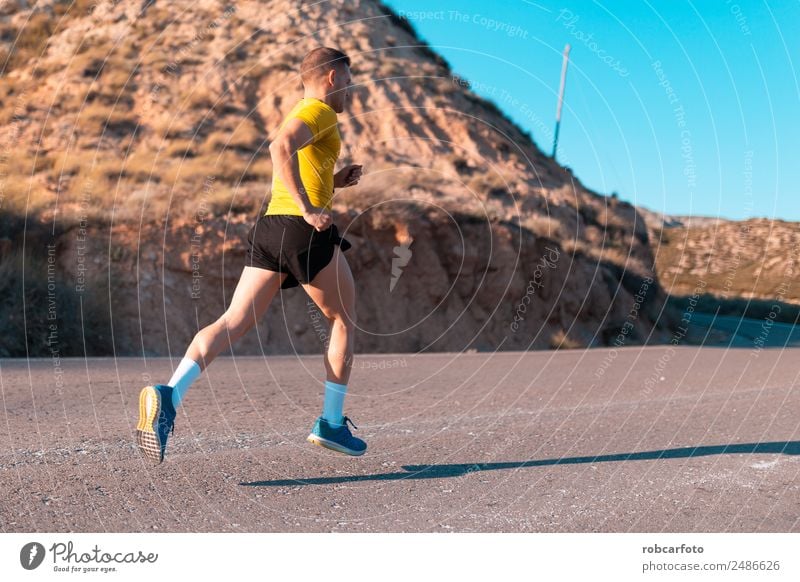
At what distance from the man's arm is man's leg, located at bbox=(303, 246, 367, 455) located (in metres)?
0.39

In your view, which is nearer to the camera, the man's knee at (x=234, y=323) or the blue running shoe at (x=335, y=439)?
the man's knee at (x=234, y=323)

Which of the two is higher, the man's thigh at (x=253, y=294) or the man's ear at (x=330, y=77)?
the man's ear at (x=330, y=77)

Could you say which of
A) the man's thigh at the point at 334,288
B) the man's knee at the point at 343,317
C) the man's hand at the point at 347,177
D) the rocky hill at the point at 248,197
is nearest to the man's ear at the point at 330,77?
the man's hand at the point at 347,177

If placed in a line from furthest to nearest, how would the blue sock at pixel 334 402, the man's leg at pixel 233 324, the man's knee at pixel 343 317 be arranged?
the blue sock at pixel 334 402, the man's knee at pixel 343 317, the man's leg at pixel 233 324

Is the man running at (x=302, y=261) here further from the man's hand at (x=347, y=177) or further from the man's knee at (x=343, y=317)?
the man's hand at (x=347, y=177)

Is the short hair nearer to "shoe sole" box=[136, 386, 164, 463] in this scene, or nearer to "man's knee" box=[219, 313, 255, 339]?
"man's knee" box=[219, 313, 255, 339]

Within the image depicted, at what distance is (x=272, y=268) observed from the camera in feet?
14.6

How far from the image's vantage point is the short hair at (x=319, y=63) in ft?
15.2

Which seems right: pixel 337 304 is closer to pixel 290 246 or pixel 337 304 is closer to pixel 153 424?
pixel 290 246

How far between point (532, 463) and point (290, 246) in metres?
1.87

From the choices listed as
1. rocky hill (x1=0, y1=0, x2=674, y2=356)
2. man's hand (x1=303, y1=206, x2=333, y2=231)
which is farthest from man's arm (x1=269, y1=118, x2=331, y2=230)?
rocky hill (x1=0, y1=0, x2=674, y2=356)

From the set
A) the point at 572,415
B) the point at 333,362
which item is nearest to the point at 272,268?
the point at 333,362

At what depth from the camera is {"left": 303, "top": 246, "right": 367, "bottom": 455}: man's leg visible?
4.66 meters

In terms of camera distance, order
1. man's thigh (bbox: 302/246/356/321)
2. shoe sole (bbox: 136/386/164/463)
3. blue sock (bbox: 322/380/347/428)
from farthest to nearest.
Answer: blue sock (bbox: 322/380/347/428) → man's thigh (bbox: 302/246/356/321) → shoe sole (bbox: 136/386/164/463)
